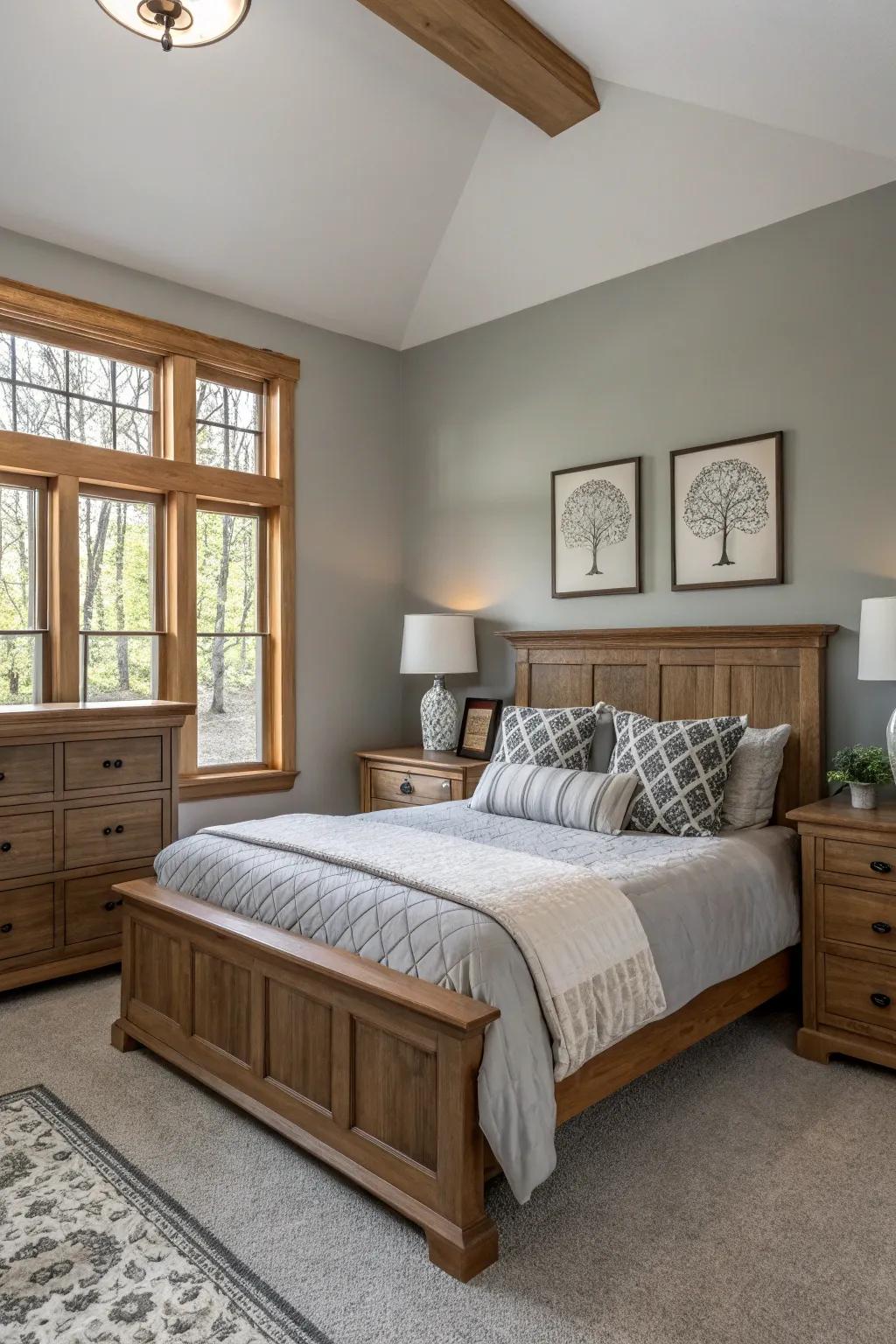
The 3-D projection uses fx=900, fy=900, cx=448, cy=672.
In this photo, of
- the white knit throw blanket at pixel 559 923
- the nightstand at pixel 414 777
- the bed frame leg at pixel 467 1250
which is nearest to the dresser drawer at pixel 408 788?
the nightstand at pixel 414 777

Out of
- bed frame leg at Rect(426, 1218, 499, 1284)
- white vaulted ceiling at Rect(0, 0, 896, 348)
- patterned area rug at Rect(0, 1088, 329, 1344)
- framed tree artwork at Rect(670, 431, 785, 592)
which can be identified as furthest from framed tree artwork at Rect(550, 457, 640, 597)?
patterned area rug at Rect(0, 1088, 329, 1344)

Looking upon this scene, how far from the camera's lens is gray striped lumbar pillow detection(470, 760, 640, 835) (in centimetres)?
314

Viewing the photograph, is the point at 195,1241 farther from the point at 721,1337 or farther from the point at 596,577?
the point at 596,577

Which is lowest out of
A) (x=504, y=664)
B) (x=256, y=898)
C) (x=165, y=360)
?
(x=256, y=898)

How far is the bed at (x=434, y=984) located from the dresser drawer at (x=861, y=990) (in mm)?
181

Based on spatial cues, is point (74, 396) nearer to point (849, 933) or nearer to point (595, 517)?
point (595, 517)

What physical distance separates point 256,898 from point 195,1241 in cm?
83

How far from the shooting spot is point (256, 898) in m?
2.51

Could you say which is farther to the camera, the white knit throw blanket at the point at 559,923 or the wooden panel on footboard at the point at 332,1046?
the white knit throw blanket at the point at 559,923

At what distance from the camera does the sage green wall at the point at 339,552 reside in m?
4.61

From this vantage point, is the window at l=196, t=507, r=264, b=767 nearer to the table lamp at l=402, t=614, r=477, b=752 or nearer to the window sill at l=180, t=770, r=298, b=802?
the window sill at l=180, t=770, r=298, b=802

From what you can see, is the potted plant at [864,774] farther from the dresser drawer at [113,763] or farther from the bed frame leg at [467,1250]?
the dresser drawer at [113,763]

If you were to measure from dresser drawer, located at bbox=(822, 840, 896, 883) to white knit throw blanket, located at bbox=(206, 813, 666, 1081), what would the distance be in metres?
0.86

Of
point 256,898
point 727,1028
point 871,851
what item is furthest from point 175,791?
point 871,851
